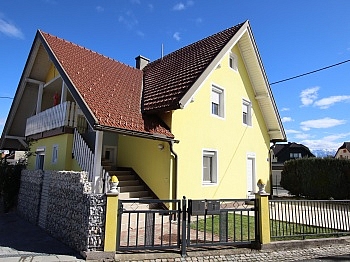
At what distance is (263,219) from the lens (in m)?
7.12

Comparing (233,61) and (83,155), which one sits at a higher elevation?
(233,61)

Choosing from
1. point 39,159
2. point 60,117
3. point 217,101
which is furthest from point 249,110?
point 39,159

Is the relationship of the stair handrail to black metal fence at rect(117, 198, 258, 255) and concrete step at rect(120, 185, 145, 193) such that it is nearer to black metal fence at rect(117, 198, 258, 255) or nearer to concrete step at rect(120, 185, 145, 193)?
concrete step at rect(120, 185, 145, 193)

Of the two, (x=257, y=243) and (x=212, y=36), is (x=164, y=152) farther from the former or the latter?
(x=212, y=36)

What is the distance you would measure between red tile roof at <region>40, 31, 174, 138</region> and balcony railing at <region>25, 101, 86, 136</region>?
131 centimetres

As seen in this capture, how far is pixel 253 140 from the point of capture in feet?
49.6

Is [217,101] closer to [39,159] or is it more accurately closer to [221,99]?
[221,99]

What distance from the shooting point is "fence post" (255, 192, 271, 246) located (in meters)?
7.02

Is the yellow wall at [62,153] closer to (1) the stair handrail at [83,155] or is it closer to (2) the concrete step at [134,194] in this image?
(1) the stair handrail at [83,155]

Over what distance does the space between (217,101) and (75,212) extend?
8478 millimetres

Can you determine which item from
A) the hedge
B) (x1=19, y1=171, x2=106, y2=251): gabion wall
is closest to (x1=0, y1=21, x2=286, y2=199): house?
(x1=19, y1=171, x2=106, y2=251): gabion wall

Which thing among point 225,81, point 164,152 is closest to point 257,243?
point 164,152

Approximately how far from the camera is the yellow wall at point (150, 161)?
9.70 meters

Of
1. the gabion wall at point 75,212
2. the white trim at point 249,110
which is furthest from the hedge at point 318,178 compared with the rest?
the gabion wall at point 75,212
